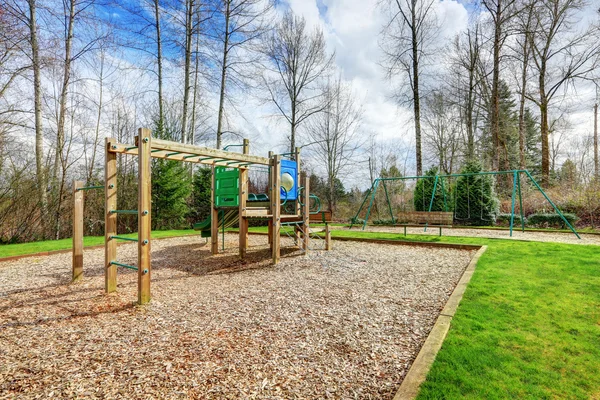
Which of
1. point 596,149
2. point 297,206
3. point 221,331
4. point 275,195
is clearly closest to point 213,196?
point 275,195

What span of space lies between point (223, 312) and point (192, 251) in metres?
4.35

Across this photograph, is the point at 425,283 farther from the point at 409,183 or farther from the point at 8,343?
the point at 409,183

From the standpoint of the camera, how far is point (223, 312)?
10.4ft

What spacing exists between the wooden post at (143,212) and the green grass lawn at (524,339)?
9.56 feet

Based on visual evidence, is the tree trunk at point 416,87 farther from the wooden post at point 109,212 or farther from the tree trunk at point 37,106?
the tree trunk at point 37,106

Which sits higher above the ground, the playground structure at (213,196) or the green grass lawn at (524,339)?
the playground structure at (213,196)

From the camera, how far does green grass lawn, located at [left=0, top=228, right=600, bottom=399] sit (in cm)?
181

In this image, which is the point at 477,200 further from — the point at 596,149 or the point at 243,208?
the point at 596,149

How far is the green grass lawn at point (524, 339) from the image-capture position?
5.93 feet

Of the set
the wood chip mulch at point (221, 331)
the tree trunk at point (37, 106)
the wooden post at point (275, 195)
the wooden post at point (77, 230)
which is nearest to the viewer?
the wood chip mulch at point (221, 331)

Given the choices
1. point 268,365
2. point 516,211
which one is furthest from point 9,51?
point 516,211

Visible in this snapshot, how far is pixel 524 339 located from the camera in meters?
2.39

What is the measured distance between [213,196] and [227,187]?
1.74 feet

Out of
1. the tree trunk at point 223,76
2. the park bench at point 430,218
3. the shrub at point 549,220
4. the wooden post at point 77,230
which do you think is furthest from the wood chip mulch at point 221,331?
the tree trunk at point 223,76
